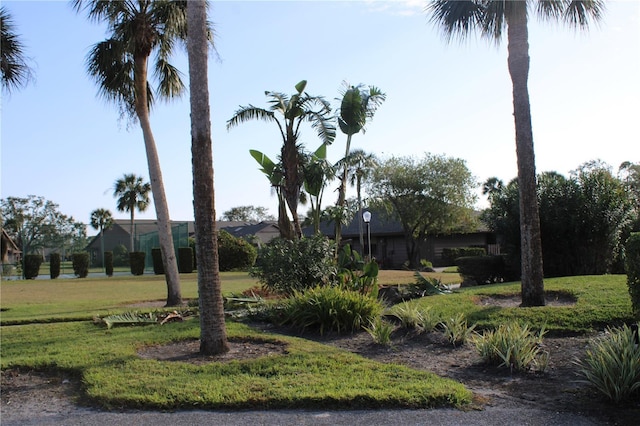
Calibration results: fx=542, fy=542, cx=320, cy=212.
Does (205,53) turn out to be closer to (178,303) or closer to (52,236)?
(178,303)

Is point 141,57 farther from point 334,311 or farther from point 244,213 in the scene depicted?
point 244,213

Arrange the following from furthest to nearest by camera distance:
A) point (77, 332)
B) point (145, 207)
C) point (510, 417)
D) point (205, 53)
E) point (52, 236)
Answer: point (52, 236)
point (145, 207)
point (77, 332)
point (205, 53)
point (510, 417)

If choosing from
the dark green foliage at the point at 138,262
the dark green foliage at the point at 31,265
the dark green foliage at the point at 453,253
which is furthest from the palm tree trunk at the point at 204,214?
the dark green foliage at the point at 453,253

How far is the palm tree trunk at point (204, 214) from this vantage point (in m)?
7.27

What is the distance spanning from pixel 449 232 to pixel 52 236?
52.0 metres

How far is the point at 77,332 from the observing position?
9.66 m

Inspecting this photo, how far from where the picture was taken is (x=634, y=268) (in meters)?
6.86

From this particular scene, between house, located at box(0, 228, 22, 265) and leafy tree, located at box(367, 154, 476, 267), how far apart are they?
28366 millimetres

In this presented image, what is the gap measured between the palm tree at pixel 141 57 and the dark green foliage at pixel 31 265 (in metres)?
24.7

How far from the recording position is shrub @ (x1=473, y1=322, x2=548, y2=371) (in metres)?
6.21

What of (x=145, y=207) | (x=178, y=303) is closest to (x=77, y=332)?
(x=178, y=303)

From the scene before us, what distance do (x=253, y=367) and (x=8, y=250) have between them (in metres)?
51.8

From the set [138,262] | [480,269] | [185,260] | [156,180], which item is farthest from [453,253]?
[156,180]

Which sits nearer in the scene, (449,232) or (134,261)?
(134,261)
